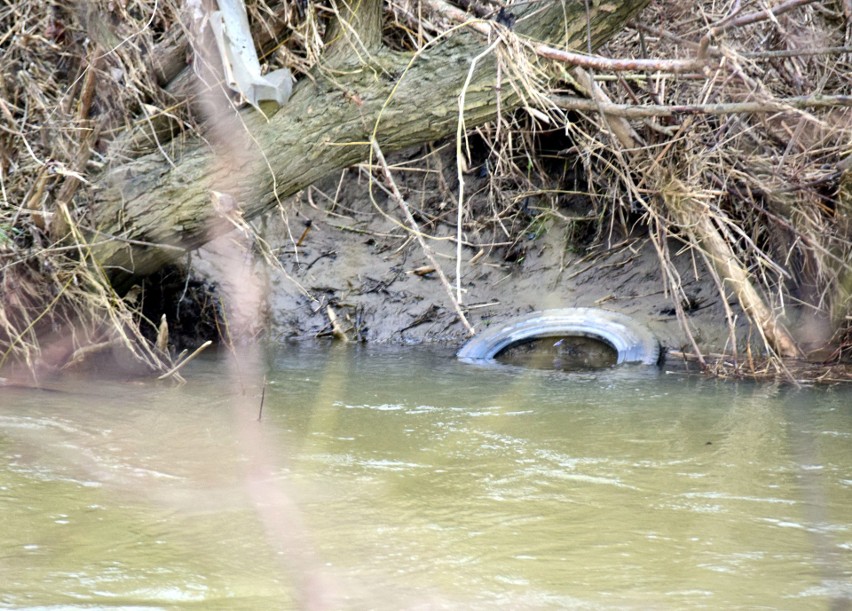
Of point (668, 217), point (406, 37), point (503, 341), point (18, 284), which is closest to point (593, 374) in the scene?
point (503, 341)

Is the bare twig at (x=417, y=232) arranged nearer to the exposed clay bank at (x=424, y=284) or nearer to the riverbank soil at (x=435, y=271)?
the riverbank soil at (x=435, y=271)

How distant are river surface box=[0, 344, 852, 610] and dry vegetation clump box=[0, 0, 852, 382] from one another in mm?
566

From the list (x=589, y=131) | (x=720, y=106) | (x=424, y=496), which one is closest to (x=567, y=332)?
(x=589, y=131)

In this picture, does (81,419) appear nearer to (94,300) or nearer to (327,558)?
(94,300)

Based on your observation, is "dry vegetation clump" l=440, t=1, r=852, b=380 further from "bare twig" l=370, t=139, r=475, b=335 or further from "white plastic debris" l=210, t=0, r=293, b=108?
"white plastic debris" l=210, t=0, r=293, b=108

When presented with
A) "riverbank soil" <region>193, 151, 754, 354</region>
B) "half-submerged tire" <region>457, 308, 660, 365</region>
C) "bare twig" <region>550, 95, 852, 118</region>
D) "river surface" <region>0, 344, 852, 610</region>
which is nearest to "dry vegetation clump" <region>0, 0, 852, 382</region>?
"bare twig" <region>550, 95, 852, 118</region>

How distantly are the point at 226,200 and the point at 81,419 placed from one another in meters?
1.24

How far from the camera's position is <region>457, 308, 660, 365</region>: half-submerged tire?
18.4 feet

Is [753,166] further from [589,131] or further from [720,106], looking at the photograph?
[720,106]

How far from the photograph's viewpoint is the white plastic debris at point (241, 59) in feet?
14.2

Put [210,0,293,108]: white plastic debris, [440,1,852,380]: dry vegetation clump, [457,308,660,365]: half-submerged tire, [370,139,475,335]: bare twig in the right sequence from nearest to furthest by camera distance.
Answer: [370,139,475,335]: bare twig < [210,0,293,108]: white plastic debris < [440,1,852,380]: dry vegetation clump < [457,308,660,365]: half-submerged tire

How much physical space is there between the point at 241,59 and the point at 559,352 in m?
2.62

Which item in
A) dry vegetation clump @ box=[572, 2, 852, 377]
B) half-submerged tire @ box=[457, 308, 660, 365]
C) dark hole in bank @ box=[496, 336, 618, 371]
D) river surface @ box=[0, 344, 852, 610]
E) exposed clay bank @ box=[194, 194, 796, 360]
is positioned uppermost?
dry vegetation clump @ box=[572, 2, 852, 377]

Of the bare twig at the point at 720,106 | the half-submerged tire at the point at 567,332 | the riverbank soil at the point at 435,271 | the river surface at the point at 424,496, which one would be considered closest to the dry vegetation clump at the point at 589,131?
the bare twig at the point at 720,106
